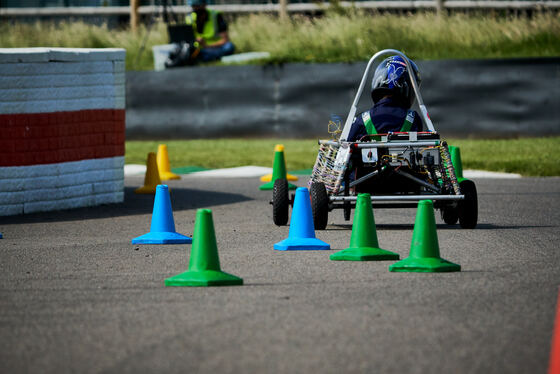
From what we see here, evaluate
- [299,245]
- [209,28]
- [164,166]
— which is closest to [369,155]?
[299,245]

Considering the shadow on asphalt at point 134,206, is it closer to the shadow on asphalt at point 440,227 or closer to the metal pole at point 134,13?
the shadow on asphalt at point 440,227

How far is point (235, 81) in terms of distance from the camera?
20.7 meters

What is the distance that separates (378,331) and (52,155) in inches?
290

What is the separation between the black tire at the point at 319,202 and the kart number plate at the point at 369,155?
17.8 inches

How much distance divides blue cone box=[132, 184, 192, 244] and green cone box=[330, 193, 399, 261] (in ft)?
5.80

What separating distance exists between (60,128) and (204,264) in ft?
18.8

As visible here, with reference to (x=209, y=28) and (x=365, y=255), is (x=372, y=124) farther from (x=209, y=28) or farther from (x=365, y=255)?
(x=209, y=28)

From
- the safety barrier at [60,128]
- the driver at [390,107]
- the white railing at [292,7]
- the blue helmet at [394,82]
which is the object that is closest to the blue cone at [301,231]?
the driver at [390,107]

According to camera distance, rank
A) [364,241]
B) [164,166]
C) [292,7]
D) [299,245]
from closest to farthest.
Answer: [364,241] → [299,245] → [164,166] → [292,7]

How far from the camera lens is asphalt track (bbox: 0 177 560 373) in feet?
16.3

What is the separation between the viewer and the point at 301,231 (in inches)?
343

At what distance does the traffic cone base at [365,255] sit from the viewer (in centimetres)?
784

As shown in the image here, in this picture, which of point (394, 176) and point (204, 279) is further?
point (394, 176)

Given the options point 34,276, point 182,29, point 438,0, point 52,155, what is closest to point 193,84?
point 182,29
